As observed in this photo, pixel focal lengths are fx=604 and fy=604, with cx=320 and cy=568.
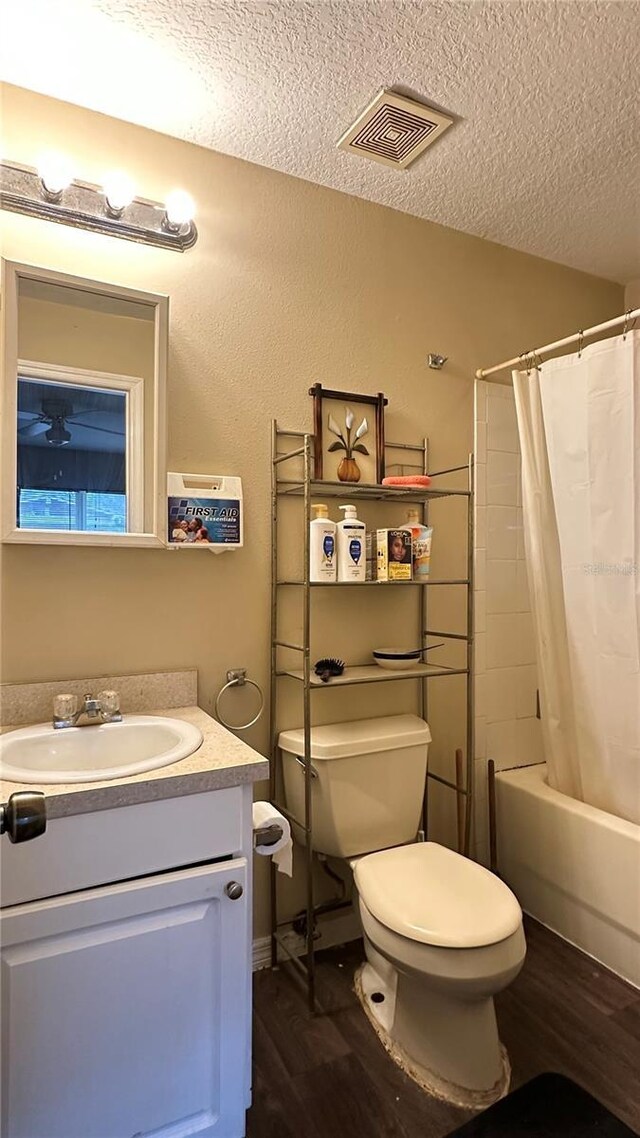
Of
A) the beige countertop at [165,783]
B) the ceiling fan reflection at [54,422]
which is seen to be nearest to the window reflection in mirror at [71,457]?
the ceiling fan reflection at [54,422]

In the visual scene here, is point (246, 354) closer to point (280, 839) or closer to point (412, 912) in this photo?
point (280, 839)

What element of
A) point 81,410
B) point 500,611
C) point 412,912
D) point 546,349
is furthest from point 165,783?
point 546,349

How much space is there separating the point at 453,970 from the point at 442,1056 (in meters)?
0.29

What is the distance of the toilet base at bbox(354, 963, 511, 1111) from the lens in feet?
4.49

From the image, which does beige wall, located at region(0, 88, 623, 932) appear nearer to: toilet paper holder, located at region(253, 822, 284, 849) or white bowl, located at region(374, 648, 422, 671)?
white bowl, located at region(374, 648, 422, 671)

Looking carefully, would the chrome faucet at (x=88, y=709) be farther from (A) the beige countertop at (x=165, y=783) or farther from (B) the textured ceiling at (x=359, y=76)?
(B) the textured ceiling at (x=359, y=76)

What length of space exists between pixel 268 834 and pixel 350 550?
0.78 m

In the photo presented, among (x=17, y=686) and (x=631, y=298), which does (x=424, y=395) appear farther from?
(x=17, y=686)

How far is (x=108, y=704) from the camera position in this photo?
4.87ft

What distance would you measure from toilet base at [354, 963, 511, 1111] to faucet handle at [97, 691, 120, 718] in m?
1.04

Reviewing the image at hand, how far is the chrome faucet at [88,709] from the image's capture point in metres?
1.44

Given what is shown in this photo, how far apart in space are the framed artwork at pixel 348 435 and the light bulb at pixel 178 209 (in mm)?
578

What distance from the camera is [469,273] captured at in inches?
87.4

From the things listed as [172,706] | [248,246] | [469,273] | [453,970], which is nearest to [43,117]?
[248,246]
